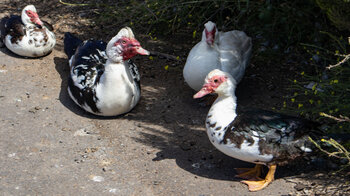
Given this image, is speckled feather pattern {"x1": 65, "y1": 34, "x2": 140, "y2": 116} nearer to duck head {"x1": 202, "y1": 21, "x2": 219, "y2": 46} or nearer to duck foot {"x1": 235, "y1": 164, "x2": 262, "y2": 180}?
duck head {"x1": 202, "y1": 21, "x2": 219, "y2": 46}

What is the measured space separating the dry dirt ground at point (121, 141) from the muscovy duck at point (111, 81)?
17 cm

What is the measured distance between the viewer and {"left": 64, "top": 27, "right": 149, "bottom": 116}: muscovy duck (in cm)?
434

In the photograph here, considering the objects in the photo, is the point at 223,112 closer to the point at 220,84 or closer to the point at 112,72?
Answer: the point at 220,84

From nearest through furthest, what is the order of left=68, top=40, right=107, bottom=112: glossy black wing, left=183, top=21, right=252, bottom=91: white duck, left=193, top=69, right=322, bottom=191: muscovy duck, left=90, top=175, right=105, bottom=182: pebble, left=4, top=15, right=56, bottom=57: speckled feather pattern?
left=193, top=69, right=322, bottom=191: muscovy duck < left=90, top=175, right=105, bottom=182: pebble < left=68, top=40, right=107, bottom=112: glossy black wing < left=183, top=21, right=252, bottom=91: white duck < left=4, top=15, right=56, bottom=57: speckled feather pattern

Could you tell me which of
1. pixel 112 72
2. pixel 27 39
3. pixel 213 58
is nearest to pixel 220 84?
pixel 213 58

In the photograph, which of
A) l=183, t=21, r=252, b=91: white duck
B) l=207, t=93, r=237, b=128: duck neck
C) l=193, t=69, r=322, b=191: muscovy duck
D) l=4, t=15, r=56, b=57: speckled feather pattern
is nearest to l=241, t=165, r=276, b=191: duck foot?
l=193, t=69, r=322, b=191: muscovy duck

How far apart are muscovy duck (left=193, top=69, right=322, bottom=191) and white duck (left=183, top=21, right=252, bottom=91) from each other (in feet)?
3.05

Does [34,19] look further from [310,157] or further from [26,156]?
[310,157]

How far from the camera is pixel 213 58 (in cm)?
460

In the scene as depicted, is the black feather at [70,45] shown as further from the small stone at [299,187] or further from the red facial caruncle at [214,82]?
the small stone at [299,187]

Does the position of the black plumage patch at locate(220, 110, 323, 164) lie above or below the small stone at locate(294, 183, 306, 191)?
above

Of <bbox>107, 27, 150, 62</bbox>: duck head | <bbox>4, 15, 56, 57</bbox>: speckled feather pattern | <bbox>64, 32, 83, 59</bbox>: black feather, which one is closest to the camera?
<bbox>107, 27, 150, 62</bbox>: duck head

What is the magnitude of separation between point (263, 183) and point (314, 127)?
583mm

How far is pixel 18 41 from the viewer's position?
5422mm
